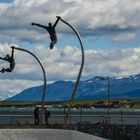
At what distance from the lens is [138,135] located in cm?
5750

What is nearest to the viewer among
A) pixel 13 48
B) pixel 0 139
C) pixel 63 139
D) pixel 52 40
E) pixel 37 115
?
pixel 0 139

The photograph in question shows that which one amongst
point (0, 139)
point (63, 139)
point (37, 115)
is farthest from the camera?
point (37, 115)

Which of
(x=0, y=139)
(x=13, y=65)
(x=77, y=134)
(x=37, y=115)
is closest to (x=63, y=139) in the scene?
(x=77, y=134)

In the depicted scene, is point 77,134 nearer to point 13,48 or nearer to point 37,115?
point 13,48

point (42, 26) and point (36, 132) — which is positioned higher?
point (42, 26)

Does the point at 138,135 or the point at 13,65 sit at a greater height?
the point at 13,65

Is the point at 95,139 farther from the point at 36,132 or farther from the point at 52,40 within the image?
the point at 52,40

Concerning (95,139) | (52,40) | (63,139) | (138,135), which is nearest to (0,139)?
(63,139)

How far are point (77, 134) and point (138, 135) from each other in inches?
723

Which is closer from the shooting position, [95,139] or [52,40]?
[95,139]

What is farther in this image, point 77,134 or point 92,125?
point 92,125

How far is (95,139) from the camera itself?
134 feet

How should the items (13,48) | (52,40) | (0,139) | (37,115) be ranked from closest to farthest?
1. (0,139)
2. (52,40)
3. (13,48)
4. (37,115)

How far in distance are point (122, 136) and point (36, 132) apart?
20527 mm
